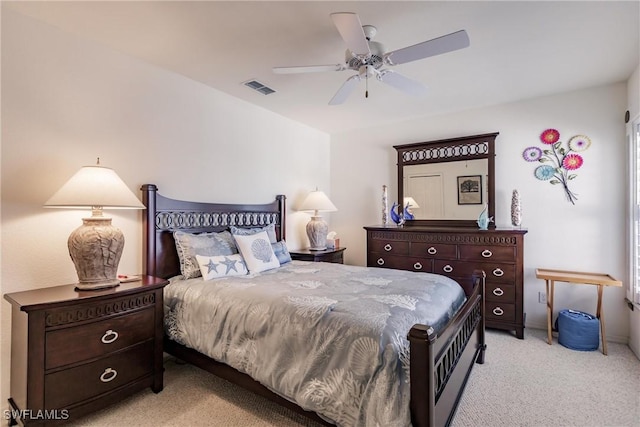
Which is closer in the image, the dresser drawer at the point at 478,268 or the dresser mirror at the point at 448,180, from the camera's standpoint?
the dresser drawer at the point at 478,268

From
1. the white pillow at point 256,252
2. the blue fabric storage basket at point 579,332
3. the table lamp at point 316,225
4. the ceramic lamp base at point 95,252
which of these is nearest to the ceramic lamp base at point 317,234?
the table lamp at point 316,225

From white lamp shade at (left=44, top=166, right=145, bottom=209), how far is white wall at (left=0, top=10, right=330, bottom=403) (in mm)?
336

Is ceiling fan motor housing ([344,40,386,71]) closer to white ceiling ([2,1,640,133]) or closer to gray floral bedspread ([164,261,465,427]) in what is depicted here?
white ceiling ([2,1,640,133])

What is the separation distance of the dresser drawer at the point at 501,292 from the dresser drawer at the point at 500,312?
0.15 feet

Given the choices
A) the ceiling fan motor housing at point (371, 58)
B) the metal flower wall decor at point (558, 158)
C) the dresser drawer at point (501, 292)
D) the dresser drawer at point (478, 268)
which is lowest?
the dresser drawer at point (501, 292)

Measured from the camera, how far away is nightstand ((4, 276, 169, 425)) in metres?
1.77

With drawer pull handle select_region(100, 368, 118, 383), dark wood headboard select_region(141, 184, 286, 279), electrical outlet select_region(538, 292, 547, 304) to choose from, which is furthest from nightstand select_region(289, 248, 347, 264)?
electrical outlet select_region(538, 292, 547, 304)

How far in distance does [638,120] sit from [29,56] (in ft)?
16.2

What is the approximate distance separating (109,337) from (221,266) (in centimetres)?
90

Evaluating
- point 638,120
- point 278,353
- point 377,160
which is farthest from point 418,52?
point 377,160

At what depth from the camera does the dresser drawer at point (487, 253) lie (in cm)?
335

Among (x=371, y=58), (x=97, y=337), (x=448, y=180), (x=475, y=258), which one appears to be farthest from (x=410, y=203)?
(x=97, y=337)

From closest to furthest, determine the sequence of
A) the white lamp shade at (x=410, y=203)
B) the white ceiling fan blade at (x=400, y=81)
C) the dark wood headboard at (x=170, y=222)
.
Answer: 1. the white ceiling fan blade at (x=400, y=81)
2. the dark wood headboard at (x=170, y=222)
3. the white lamp shade at (x=410, y=203)

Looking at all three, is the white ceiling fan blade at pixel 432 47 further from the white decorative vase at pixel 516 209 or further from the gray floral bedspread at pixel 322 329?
the white decorative vase at pixel 516 209
